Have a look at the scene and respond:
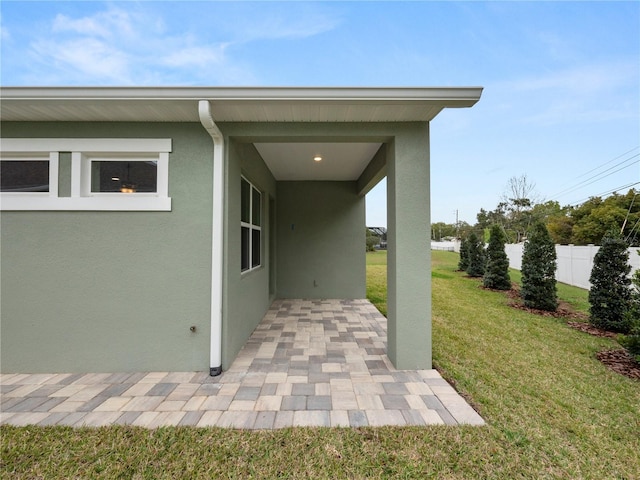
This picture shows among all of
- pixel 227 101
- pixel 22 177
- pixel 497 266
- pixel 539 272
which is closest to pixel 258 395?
pixel 227 101

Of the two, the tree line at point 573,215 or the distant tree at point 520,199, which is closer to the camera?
the tree line at point 573,215

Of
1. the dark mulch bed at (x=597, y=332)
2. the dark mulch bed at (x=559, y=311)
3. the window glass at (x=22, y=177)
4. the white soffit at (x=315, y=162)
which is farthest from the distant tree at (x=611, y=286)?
the window glass at (x=22, y=177)

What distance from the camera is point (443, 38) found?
706 cm

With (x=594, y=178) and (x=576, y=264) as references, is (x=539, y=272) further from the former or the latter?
(x=594, y=178)

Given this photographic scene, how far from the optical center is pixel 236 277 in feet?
11.4

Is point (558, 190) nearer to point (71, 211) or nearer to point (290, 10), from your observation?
point (290, 10)

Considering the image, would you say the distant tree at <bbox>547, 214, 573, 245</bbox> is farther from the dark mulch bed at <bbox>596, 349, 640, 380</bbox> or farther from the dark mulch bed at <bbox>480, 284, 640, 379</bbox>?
the dark mulch bed at <bbox>596, 349, 640, 380</bbox>

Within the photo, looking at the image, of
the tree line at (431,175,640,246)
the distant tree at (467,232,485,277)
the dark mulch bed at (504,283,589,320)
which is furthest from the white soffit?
the tree line at (431,175,640,246)

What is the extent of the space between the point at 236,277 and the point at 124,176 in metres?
1.84

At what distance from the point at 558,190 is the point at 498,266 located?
28580 millimetres

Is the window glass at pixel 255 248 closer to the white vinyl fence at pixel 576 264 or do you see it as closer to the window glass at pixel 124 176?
the window glass at pixel 124 176

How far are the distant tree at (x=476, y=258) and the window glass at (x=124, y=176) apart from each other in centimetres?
1250

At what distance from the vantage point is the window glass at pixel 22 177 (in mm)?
3020

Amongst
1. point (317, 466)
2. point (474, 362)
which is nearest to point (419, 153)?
point (474, 362)
